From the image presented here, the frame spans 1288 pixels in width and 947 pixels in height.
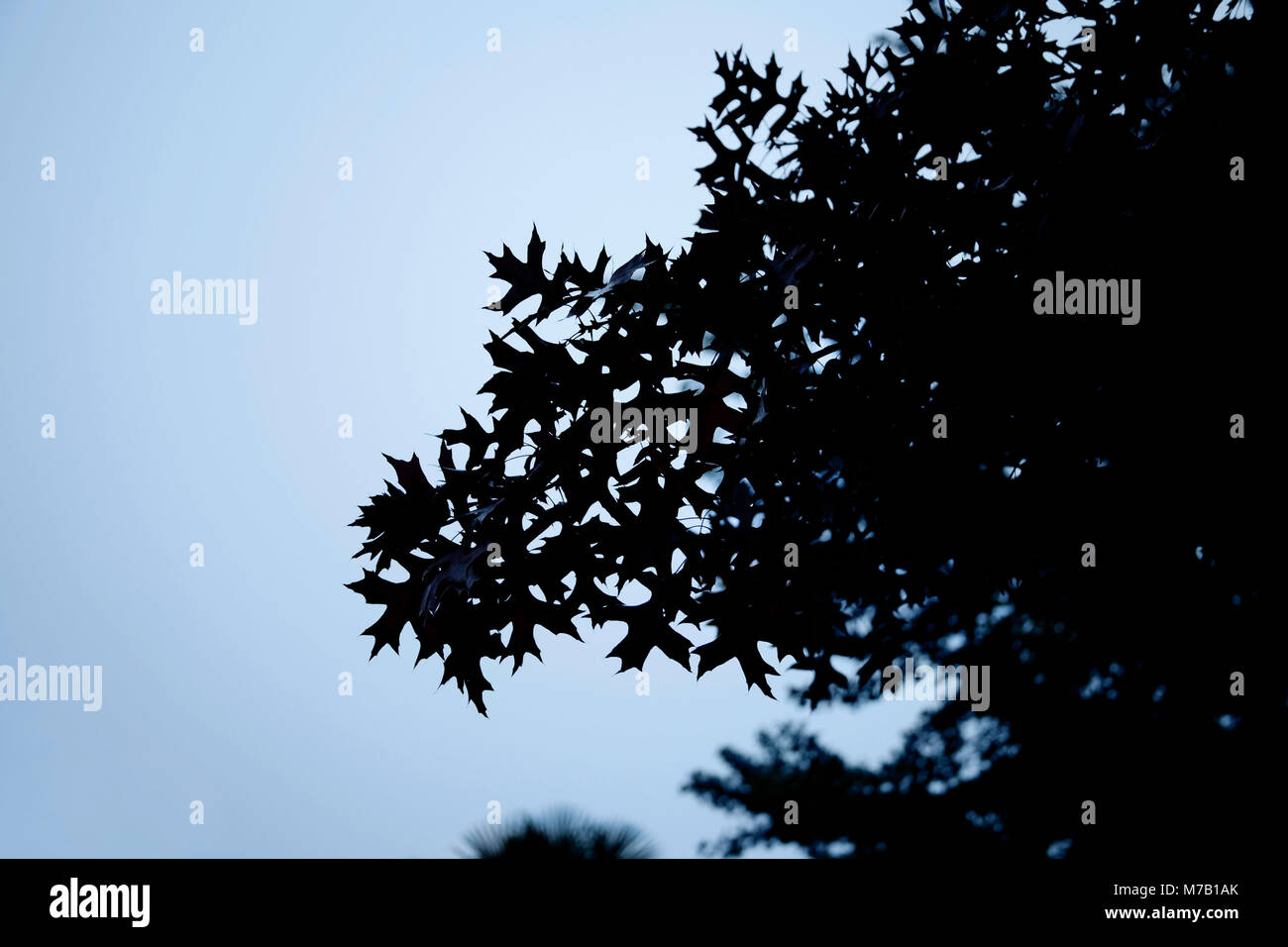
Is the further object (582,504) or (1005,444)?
(1005,444)

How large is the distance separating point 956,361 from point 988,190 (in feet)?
2.84

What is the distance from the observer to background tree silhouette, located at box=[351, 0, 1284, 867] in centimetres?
280

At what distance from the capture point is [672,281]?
2787mm

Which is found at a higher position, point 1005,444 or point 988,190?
point 988,190

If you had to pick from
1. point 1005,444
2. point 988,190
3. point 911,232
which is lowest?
point 1005,444

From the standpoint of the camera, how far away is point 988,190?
3549 mm

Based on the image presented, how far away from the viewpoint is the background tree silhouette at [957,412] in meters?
2.80

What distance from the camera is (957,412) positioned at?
11.3 feet
